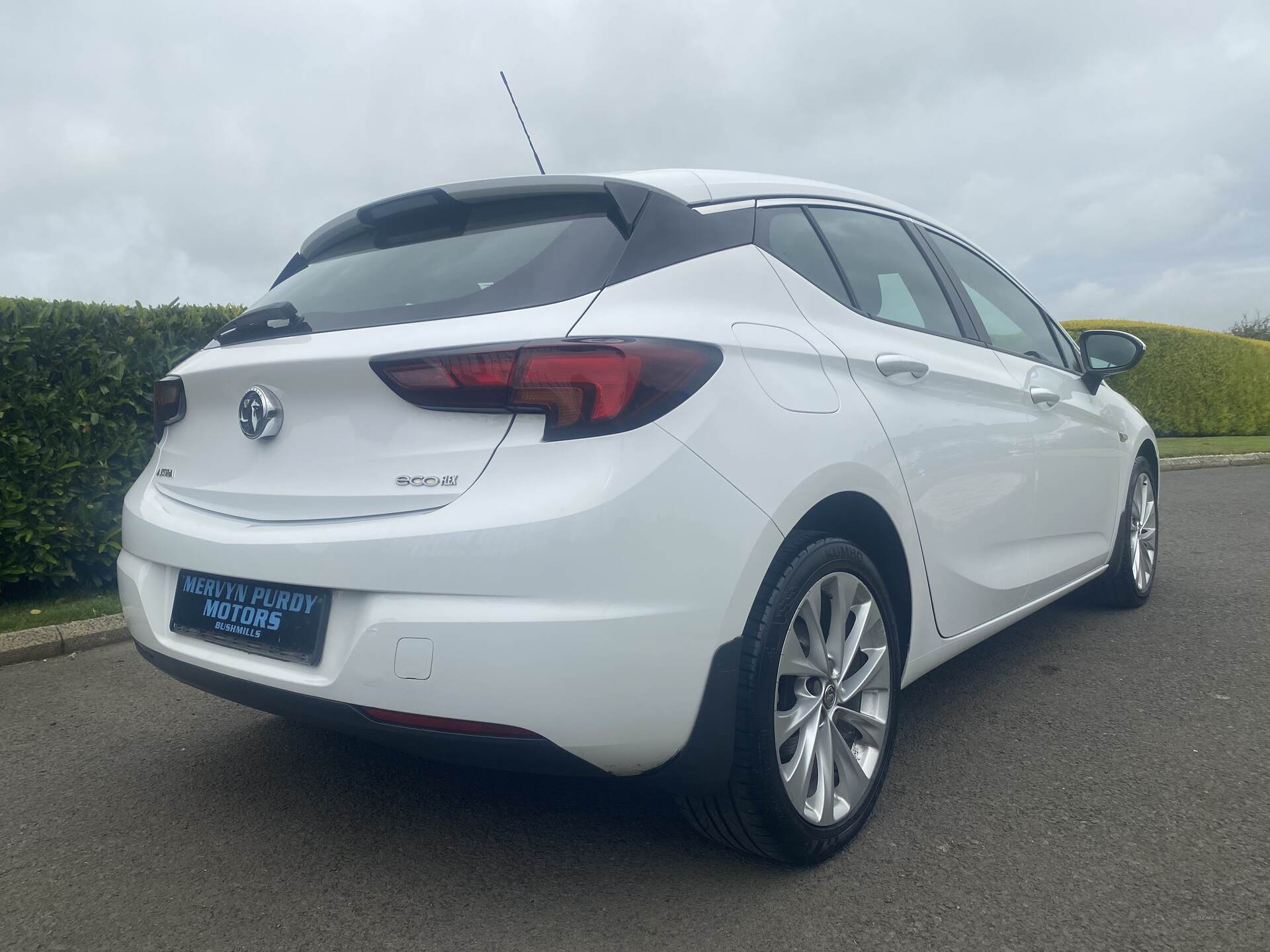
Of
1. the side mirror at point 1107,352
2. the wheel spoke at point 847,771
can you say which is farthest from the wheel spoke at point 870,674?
the side mirror at point 1107,352

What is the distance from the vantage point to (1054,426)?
12.3 ft

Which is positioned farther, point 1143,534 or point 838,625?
point 1143,534

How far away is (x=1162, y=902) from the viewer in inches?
84.7

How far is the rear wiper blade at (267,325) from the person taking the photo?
2330 millimetres

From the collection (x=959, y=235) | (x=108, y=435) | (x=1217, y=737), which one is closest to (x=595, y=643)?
(x=1217, y=737)

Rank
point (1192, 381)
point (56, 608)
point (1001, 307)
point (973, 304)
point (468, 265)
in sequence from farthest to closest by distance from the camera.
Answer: point (1192, 381) → point (56, 608) → point (1001, 307) → point (973, 304) → point (468, 265)

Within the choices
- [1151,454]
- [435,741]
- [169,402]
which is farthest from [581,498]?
[1151,454]

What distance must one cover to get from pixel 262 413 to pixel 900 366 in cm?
165

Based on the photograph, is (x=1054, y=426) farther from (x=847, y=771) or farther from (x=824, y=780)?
(x=824, y=780)

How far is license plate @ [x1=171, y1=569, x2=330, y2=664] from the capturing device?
2.04 metres

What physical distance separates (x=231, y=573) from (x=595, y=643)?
0.88m

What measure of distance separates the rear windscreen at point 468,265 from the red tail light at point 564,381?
145 millimetres

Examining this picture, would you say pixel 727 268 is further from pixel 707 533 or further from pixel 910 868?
pixel 910 868

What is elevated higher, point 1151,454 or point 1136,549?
point 1151,454
